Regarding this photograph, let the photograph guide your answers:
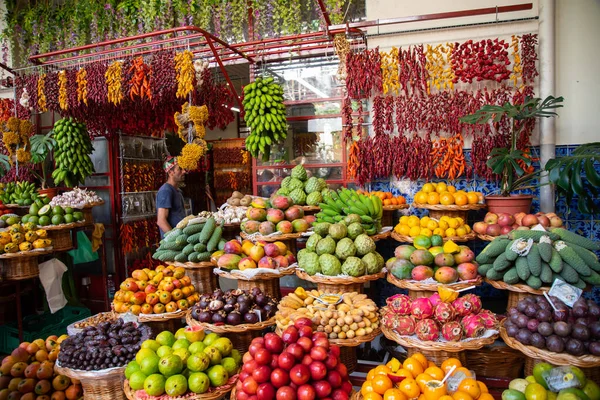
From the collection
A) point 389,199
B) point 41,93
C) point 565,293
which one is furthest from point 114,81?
point 565,293

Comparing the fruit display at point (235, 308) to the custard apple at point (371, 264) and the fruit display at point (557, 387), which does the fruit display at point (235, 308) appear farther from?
the fruit display at point (557, 387)

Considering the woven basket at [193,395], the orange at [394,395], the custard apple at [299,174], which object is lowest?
the woven basket at [193,395]

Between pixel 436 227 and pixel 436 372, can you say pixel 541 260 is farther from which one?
pixel 436 372

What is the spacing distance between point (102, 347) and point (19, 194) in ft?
12.3

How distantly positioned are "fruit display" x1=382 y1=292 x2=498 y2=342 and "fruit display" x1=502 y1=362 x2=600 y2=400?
13.8 inches

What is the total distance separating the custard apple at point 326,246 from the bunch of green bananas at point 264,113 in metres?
1.80

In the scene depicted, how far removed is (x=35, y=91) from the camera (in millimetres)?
4902

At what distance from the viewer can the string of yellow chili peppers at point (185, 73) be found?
13.5ft

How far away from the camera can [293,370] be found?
1784 millimetres

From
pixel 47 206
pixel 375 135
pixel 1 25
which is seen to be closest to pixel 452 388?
pixel 375 135

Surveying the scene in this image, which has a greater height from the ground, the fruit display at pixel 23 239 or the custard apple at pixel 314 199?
the custard apple at pixel 314 199

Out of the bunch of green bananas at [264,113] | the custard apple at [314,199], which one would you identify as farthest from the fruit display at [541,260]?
the bunch of green bananas at [264,113]

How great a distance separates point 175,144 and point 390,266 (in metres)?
5.17

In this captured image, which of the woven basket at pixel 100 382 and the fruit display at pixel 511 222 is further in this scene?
the fruit display at pixel 511 222
